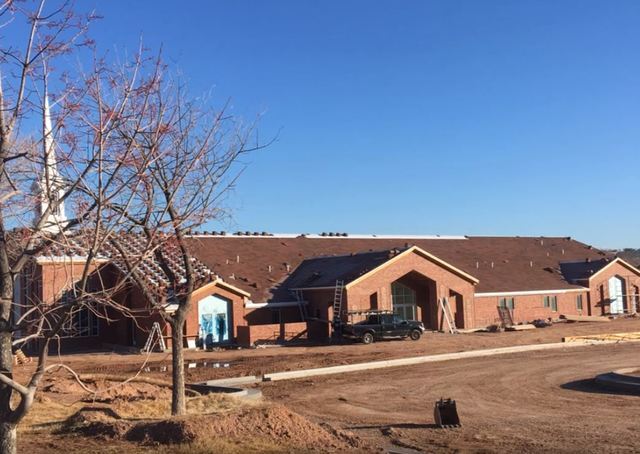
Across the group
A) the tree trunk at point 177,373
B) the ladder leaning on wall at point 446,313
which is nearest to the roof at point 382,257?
the ladder leaning on wall at point 446,313

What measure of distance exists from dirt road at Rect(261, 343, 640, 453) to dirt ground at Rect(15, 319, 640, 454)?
0.10 ft

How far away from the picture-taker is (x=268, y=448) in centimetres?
1202

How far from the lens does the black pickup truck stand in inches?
1651

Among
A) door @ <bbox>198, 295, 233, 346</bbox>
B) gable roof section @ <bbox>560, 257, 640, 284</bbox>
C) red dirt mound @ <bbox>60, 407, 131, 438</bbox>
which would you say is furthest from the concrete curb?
gable roof section @ <bbox>560, 257, 640, 284</bbox>

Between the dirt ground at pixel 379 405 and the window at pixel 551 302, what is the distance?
18.1 metres

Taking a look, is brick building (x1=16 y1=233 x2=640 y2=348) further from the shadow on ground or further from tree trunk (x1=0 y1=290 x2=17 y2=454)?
tree trunk (x1=0 y1=290 x2=17 y2=454)

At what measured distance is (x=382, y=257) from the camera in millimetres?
46688

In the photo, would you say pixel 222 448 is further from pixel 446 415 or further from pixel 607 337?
pixel 607 337

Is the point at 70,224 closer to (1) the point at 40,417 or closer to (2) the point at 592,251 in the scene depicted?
(1) the point at 40,417

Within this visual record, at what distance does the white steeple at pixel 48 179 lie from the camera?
289 inches

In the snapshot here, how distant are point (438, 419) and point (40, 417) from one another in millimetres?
9219

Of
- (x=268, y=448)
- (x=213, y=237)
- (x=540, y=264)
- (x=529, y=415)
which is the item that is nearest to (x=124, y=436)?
(x=268, y=448)

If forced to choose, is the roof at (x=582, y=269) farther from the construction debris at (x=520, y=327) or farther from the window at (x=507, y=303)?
the construction debris at (x=520, y=327)

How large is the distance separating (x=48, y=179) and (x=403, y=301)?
141ft
